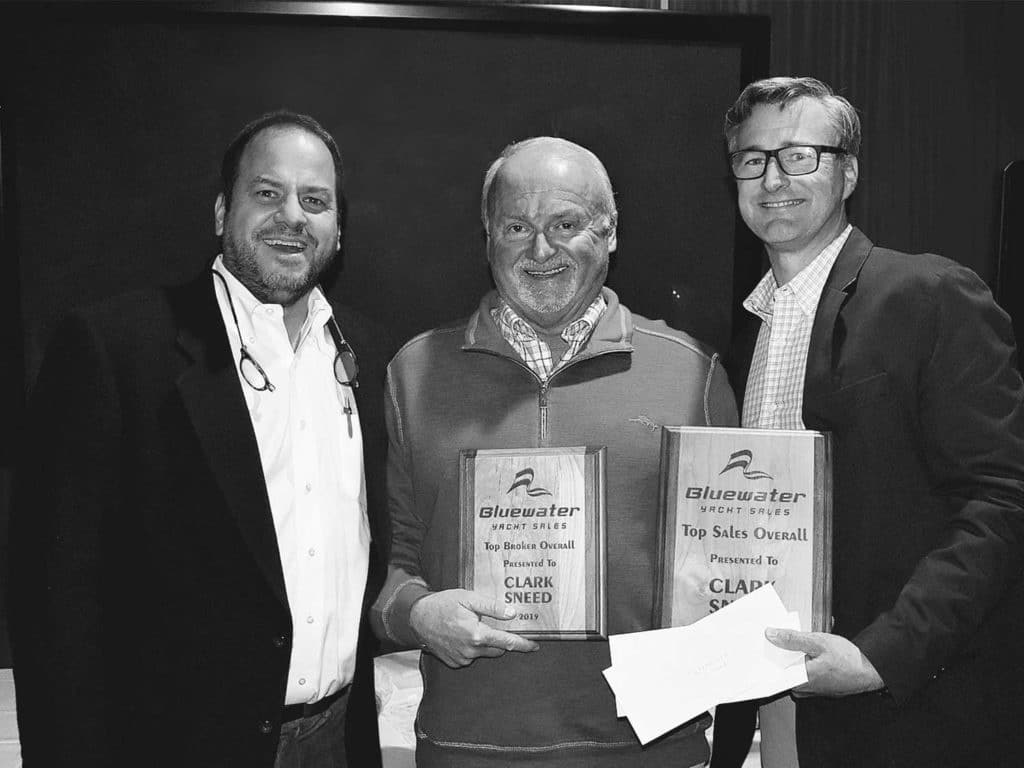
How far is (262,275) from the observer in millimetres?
1897

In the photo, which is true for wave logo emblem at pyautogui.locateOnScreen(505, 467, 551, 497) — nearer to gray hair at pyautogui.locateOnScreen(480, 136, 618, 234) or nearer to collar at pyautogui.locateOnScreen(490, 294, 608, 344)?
collar at pyautogui.locateOnScreen(490, 294, 608, 344)

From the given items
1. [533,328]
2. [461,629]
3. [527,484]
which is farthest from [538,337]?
[461,629]

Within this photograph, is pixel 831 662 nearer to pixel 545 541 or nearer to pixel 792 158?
pixel 545 541

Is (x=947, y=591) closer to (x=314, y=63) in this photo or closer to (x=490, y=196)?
(x=490, y=196)

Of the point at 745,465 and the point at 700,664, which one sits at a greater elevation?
the point at 745,465

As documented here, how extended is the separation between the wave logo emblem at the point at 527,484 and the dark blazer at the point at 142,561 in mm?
500

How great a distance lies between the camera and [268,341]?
6.15 feet

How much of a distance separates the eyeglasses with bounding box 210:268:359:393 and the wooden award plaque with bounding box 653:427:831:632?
2.43 feet

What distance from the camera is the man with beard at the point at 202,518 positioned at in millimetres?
1658

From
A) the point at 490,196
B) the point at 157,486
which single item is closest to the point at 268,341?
the point at 157,486

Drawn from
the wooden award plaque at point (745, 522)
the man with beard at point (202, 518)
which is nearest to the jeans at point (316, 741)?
the man with beard at point (202, 518)

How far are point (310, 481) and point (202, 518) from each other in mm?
226

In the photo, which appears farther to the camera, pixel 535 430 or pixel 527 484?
pixel 535 430

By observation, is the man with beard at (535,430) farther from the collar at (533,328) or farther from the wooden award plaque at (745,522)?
the wooden award plaque at (745,522)
